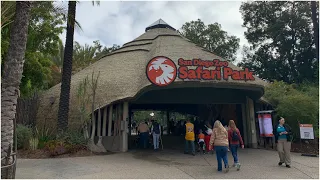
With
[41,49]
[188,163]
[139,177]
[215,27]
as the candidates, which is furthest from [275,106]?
[215,27]

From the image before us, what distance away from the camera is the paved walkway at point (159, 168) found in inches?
316

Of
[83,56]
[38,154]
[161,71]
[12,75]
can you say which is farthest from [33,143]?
[83,56]

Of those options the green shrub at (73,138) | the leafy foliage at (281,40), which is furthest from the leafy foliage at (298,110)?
the leafy foliage at (281,40)

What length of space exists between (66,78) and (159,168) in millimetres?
7130

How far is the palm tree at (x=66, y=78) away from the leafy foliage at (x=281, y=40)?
26.2m

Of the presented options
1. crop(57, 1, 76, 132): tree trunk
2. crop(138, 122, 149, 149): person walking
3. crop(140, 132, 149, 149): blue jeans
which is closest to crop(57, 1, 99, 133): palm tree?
crop(57, 1, 76, 132): tree trunk

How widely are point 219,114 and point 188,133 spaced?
33.4ft

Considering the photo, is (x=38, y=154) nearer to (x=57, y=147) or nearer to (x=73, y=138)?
(x=57, y=147)

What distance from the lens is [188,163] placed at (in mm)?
10234

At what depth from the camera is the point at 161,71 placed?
12.1m

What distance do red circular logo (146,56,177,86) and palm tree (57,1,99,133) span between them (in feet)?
14.4

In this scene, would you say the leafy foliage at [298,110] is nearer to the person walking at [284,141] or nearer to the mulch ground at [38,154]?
the person walking at [284,141]

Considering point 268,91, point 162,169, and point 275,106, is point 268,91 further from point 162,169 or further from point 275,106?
point 162,169

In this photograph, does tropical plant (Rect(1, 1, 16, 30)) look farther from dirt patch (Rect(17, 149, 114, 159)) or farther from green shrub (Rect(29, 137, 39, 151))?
green shrub (Rect(29, 137, 39, 151))
